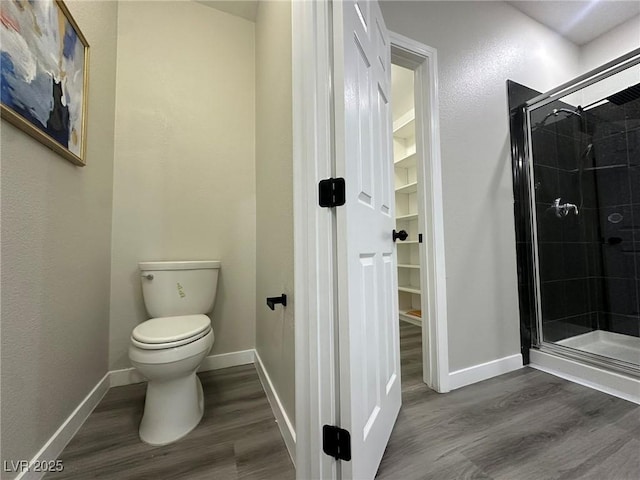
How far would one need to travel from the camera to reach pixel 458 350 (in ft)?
4.66

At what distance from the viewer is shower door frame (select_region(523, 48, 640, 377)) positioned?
4.60 ft

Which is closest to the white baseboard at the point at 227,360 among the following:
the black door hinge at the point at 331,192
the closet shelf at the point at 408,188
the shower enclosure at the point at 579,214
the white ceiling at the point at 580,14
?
the black door hinge at the point at 331,192

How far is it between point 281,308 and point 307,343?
35 centimetres

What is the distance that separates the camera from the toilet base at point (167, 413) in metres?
1.03

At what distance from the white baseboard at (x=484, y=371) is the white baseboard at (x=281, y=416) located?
932 mm

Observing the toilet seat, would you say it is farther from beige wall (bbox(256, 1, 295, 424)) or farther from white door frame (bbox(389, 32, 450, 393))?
white door frame (bbox(389, 32, 450, 393))

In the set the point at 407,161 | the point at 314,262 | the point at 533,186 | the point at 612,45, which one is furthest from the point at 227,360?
the point at 612,45

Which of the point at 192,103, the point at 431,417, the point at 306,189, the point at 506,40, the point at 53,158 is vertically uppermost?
the point at 506,40

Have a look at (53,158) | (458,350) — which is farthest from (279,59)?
(458,350)

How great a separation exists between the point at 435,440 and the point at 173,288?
1.47 metres

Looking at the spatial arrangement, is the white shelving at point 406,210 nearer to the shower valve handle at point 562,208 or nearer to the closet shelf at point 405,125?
the closet shelf at point 405,125

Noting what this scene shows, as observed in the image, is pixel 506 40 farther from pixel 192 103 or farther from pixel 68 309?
pixel 68 309

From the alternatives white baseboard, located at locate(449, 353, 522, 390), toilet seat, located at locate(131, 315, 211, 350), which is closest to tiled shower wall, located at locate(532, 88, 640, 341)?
white baseboard, located at locate(449, 353, 522, 390)

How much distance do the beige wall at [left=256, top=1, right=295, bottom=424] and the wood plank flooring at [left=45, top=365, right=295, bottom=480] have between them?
0.15 m
